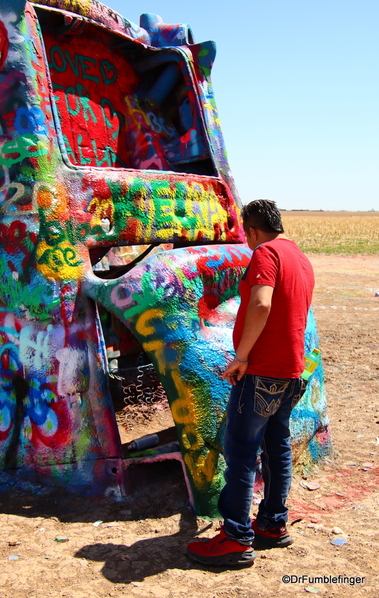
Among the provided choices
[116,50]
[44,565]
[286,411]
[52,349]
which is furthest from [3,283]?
[116,50]

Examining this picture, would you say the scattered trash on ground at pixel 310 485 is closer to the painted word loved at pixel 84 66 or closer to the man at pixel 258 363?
the man at pixel 258 363

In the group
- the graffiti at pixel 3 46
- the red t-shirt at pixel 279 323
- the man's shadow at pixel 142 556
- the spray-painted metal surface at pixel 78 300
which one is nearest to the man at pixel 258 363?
the red t-shirt at pixel 279 323

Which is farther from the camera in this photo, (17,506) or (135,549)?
(17,506)

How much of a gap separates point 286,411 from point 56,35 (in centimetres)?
320

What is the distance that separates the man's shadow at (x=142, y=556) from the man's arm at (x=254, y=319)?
3.71 ft

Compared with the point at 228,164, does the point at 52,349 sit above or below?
below

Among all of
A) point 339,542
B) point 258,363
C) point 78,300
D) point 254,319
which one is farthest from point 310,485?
point 78,300

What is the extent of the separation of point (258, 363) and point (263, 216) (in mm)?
762

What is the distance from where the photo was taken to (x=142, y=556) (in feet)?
10.9

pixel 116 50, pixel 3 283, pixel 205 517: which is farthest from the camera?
pixel 116 50

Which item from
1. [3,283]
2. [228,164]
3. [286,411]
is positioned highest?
[228,164]

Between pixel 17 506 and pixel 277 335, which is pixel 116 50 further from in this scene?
pixel 17 506

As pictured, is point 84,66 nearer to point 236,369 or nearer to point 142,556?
point 236,369

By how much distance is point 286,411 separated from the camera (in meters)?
3.31
